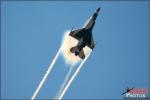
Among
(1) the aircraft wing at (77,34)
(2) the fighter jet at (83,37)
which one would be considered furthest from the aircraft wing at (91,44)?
(1) the aircraft wing at (77,34)

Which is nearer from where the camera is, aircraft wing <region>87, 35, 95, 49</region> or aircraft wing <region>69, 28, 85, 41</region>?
aircraft wing <region>69, 28, 85, 41</region>

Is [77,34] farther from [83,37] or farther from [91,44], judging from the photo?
[91,44]

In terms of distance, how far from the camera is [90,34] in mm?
79812

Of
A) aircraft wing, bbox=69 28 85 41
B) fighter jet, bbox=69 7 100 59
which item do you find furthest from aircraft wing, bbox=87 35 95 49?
aircraft wing, bbox=69 28 85 41

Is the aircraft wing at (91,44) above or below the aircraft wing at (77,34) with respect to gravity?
below

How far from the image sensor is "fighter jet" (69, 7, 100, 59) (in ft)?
254

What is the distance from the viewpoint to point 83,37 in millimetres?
78312

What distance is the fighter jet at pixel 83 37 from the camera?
3046 inches

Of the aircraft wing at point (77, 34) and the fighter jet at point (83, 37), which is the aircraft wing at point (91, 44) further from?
the aircraft wing at point (77, 34)

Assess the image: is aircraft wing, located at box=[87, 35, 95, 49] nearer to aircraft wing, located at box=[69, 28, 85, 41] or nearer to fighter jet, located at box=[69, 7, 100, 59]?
fighter jet, located at box=[69, 7, 100, 59]

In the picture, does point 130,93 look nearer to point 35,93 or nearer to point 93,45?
point 93,45

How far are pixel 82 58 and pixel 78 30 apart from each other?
6.22 m

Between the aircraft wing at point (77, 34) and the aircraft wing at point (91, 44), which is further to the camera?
the aircraft wing at point (91, 44)

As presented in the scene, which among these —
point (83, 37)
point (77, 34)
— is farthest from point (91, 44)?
point (77, 34)
